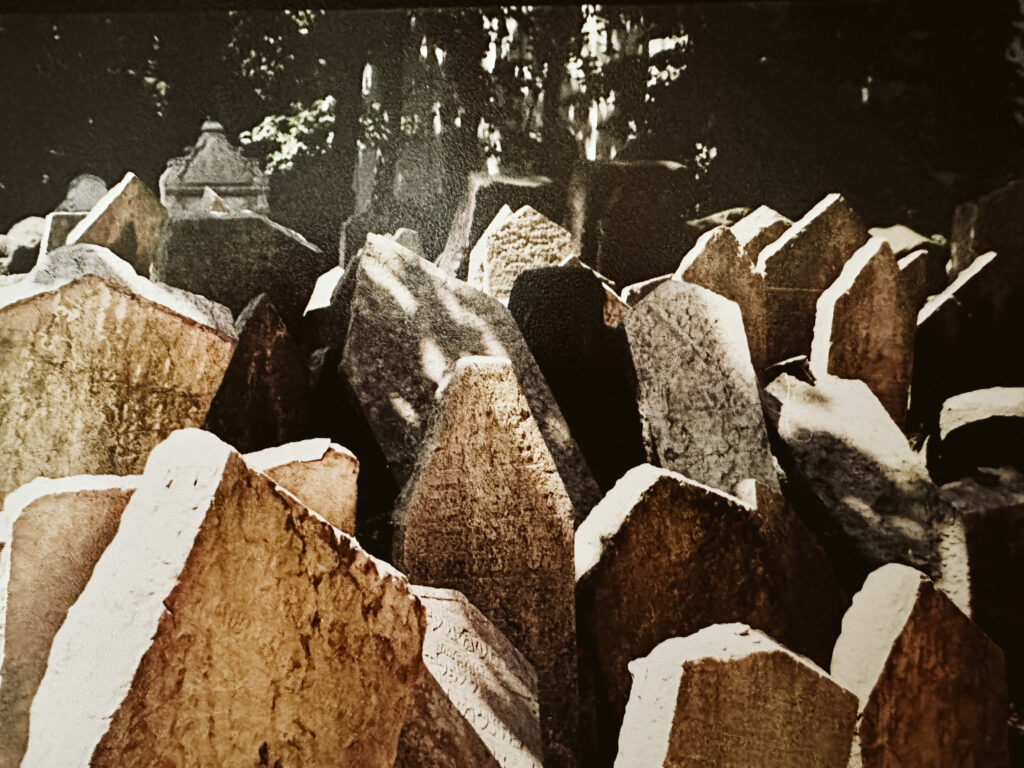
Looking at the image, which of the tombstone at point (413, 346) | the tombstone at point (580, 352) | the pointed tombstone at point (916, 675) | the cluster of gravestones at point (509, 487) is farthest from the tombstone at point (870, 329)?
the tombstone at point (413, 346)

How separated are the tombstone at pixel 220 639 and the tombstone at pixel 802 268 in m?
1.60

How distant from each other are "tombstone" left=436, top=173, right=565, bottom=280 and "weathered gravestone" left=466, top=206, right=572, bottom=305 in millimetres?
25

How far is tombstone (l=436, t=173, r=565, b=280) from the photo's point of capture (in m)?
1.86

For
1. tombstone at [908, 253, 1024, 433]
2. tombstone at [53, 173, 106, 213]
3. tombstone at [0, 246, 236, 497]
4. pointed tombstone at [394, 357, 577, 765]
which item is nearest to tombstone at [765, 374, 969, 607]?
tombstone at [908, 253, 1024, 433]

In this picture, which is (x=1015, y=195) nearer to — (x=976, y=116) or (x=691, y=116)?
(x=976, y=116)

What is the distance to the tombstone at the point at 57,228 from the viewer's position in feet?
5.06

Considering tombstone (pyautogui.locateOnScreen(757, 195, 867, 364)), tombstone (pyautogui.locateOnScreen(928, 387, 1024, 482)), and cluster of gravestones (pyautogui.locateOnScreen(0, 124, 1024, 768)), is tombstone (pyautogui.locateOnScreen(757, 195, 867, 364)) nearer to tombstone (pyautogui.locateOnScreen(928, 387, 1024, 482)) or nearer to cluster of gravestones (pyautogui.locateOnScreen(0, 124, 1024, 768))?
cluster of gravestones (pyautogui.locateOnScreen(0, 124, 1024, 768))

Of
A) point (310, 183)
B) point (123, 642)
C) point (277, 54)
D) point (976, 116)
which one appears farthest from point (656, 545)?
point (976, 116)

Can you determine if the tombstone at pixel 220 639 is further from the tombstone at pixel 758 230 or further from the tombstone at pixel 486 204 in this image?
the tombstone at pixel 758 230

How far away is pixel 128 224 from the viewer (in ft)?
5.40

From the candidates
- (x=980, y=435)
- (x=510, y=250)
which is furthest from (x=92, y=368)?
(x=980, y=435)

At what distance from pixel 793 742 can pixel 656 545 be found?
45 cm

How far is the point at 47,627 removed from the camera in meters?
1.05

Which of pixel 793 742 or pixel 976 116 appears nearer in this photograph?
pixel 793 742
